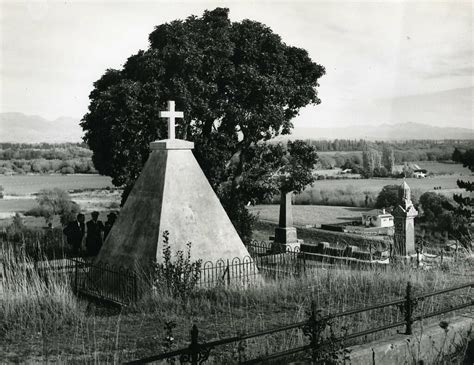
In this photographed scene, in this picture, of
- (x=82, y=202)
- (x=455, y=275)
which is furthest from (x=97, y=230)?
(x=82, y=202)

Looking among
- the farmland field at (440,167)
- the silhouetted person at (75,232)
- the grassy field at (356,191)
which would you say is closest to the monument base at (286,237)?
the silhouetted person at (75,232)

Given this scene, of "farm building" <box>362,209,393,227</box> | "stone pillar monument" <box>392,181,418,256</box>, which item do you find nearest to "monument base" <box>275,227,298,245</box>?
"stone pillar monument" <box>392,181,418,256</box>

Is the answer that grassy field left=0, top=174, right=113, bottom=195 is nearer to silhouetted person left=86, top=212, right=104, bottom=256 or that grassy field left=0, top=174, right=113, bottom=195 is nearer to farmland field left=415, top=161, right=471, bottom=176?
silhouetted person left=86, top=212, right=104, bottom=256

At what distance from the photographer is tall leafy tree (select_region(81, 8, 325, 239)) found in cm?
1725

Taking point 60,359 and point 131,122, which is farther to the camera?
point 131,122

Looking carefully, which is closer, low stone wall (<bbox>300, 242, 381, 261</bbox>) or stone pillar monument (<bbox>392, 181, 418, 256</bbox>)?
low stone wall (<bbox>300, 242, 381, 261</bbox>)

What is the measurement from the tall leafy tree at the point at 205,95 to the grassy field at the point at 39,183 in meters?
23.9

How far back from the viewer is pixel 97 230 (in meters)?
16.7

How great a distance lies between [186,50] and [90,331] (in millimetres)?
11930

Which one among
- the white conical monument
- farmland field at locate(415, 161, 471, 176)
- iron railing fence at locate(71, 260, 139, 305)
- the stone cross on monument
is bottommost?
iron railing fence at locate(71, 260, 139, 305)

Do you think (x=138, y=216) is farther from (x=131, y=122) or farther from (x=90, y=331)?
(x=131, y=122)

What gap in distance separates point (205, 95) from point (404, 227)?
8735mm

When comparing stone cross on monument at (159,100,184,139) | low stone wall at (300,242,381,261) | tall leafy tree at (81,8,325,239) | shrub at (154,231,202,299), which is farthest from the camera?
low stone wall at (300,242,381,261)

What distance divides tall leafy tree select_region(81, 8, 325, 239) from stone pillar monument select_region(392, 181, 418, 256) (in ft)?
16.7
